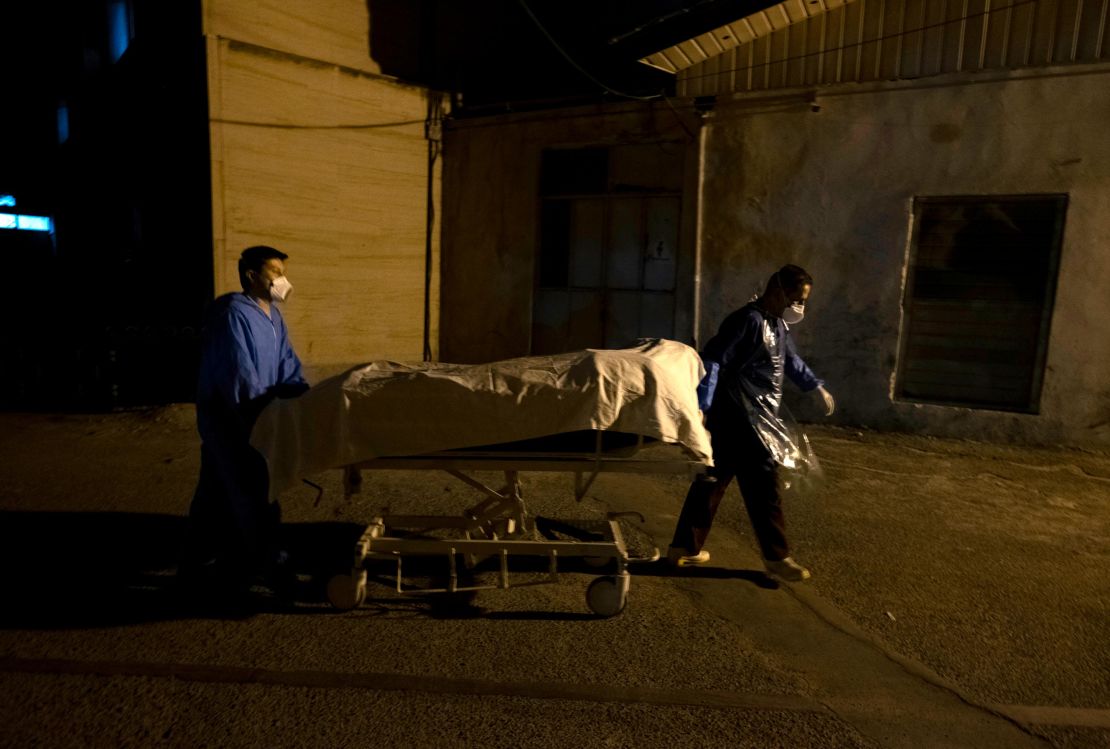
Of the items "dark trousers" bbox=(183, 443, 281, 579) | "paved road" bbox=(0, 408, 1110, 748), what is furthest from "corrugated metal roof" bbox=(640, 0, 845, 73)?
→ "dark trousers" bbox=(183, 443, 281, 579)

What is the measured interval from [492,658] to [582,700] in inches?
20.5

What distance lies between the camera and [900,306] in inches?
293

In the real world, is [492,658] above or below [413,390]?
below

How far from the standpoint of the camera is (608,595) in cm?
368

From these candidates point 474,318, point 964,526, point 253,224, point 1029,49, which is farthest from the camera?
point 474,318

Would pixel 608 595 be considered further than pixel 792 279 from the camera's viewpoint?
No

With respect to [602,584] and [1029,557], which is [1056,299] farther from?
[602,584]

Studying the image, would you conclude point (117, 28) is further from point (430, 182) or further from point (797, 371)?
point (797, 371)

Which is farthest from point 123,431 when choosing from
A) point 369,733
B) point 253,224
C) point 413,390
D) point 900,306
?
point 900,306

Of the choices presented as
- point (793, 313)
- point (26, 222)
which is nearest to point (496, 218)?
point (793, 313)

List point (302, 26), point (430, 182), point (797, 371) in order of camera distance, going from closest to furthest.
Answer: point (797, 371) → point (302, 26) → point (430, 182)

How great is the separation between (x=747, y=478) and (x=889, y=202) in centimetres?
452

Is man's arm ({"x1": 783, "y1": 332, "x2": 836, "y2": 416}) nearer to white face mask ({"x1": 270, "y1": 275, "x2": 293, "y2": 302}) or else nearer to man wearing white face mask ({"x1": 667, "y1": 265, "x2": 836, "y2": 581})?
man wearing white face mask ({"x1": 667, "y1": 265, "x2": 836, "y2": 581})

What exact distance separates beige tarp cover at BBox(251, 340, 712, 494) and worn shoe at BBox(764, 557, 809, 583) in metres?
1.26
